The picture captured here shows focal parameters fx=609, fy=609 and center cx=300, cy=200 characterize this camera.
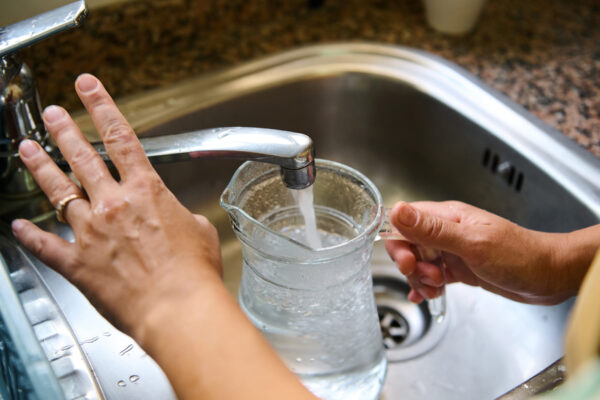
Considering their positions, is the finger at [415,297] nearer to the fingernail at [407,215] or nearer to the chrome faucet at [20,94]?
the fingernail at [407,215]

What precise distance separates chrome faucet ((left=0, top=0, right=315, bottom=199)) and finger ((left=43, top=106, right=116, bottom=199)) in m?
0.02

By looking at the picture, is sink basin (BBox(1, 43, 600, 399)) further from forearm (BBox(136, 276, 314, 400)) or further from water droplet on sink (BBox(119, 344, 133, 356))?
forearm (BBox(136, 276, 314, 400))

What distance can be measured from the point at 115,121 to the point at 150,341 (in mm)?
169

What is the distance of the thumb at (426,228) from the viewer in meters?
0.52

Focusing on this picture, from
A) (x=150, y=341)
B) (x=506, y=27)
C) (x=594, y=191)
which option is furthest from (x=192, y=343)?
(x=506, y=27)

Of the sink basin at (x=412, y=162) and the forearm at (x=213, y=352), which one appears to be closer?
the forearm at (x=213, y=352)

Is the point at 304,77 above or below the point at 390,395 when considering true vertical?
above

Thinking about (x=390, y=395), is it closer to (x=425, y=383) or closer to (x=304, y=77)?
(x=425, y=383)

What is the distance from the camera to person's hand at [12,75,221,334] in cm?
40

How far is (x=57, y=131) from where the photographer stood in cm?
47

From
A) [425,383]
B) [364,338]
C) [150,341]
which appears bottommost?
[425,383]

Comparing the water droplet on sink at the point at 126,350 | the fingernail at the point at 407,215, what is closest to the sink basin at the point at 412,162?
the water droplet on sink at the point at 126,350

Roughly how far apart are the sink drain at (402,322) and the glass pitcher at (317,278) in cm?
11

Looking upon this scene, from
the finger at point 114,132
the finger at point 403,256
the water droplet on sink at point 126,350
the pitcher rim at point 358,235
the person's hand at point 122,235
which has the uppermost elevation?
the finger at point 114,132
